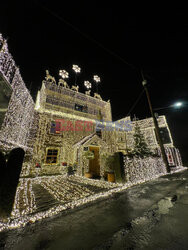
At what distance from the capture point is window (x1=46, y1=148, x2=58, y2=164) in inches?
373

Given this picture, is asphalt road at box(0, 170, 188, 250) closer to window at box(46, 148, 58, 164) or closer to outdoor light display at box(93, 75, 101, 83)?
window at box(46, 148, 58, 164)

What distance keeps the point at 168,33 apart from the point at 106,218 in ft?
40.7

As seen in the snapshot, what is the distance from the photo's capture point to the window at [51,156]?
9483mm

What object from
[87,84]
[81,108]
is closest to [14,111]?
[81,108]

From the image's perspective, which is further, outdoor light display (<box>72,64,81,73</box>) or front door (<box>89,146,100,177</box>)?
outdoor light display (<box>72,64,81,73</box>)

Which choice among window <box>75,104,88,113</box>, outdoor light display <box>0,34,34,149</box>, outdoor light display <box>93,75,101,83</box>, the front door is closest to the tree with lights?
the front door

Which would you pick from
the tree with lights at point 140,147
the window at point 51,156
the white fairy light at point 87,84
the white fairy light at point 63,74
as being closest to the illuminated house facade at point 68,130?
the window at point 51,156

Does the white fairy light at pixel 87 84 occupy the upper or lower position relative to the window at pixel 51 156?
upper

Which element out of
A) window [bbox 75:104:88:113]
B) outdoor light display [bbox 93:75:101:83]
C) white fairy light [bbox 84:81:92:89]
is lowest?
window [bbox 75:104:88:113]

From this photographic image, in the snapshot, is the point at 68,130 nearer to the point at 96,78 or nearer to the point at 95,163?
the point at 95,163

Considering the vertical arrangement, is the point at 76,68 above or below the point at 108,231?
above

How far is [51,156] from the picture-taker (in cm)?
969

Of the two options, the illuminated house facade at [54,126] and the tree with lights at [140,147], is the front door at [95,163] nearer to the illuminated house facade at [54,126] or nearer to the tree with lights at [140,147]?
the illuminated house facade at [54,126]

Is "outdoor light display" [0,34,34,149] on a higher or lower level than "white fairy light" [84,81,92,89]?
lower
